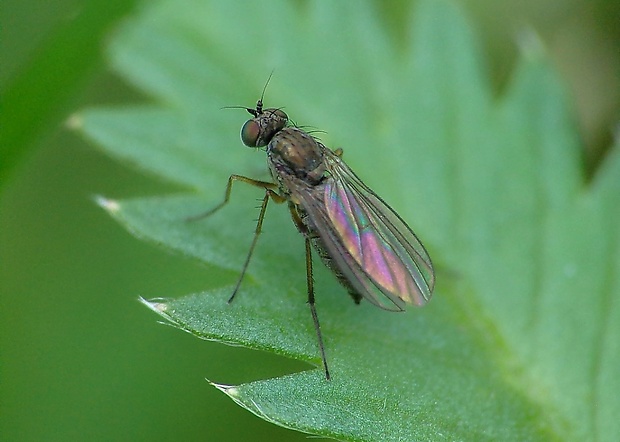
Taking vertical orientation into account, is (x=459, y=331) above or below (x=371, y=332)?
above

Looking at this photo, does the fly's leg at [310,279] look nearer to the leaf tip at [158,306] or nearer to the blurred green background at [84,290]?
the leaf tip at [158,306]

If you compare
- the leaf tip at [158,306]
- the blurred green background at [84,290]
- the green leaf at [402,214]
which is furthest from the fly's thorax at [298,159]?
the leaf tip at [158,306]

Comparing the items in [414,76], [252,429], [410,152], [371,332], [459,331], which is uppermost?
[414,76]

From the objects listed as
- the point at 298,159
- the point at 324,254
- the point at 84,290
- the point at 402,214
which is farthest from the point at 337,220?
the point at 84,290

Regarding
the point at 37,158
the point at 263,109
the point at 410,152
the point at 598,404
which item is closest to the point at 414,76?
the point at 410,152

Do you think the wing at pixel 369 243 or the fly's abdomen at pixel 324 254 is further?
the fly's abdomen at pixel 324 254

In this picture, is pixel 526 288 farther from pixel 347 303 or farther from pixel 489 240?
pixel 347 303

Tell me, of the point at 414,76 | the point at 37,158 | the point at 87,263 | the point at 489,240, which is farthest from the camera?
the point at 37,158
